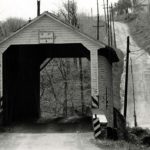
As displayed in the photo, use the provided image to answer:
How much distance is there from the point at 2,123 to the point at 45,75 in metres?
29.1

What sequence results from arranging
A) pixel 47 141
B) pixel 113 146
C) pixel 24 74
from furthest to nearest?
1. pixel 24 74
2. pixel 47 141
3. pixel 113 146

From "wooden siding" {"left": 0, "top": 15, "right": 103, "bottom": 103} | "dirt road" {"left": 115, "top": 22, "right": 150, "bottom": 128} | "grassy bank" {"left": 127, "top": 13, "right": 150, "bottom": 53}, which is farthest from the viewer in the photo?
"grassy bank" {"left": 127, "top": 13, "right": 150, "bottom": 53}

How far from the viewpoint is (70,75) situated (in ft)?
168

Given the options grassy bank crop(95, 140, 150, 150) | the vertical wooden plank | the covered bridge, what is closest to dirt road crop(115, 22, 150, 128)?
the covered bridge

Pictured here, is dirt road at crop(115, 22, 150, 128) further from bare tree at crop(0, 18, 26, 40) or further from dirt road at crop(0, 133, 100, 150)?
dirt road at crop(0, 133, 100, 150)

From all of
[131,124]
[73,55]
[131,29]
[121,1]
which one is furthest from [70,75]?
[121,1]

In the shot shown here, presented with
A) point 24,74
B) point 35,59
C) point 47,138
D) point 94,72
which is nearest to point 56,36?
point 94,72

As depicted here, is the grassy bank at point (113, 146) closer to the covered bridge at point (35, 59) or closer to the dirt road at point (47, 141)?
the dirt road at point (47, 141)

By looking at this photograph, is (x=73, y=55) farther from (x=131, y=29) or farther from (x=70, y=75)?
(x=131, y=29)

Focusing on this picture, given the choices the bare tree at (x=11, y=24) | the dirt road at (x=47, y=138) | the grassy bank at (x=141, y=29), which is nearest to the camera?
the dirt road at (x=47, y=138)

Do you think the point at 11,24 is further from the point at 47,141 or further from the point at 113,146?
the point at 113,146

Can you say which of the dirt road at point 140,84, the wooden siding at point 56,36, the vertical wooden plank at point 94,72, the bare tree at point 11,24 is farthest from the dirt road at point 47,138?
the bare tree at point 11,24

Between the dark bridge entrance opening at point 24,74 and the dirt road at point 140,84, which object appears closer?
the dark bridge entrance opening at point 24,74

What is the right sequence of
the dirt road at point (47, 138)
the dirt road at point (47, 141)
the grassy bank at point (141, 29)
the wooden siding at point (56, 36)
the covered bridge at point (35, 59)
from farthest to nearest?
the grassy bank at point (141, 29) < the covered bridge at point (35, 59) < the wooden siding at point (56, 36) < the dirt road at point (47, 138) < the dirt road at point (47, 141)
